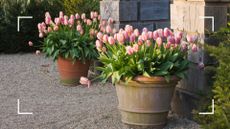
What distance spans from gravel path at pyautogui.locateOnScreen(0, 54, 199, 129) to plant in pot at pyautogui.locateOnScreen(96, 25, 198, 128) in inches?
10.8

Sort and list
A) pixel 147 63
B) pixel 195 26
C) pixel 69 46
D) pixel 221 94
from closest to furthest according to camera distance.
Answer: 1. pixel 221 94
2. pixel 147 63
3. pixel 195 26
4. pixel 69 46

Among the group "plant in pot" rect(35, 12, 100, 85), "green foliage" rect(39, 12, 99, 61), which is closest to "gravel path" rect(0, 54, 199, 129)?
"plant in pot" rect(35, 12, 100, 85)

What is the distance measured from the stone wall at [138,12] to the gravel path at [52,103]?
3.34 feet

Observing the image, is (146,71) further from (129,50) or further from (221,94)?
(221,94)

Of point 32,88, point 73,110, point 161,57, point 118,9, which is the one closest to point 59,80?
point 32,88

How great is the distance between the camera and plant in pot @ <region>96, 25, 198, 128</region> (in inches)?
197

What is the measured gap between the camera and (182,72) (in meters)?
5.09

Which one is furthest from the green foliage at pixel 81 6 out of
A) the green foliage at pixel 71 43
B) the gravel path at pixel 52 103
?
the green foliage at pixel 71 43

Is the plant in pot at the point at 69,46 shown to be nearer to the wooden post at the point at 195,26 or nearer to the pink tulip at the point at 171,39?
the wooden post at the point at 195,26

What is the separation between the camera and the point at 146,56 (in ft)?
16.5

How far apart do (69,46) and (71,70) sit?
1.19 feet

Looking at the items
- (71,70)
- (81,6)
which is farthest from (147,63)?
(81,6)

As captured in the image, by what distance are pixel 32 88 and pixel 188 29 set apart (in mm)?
2813

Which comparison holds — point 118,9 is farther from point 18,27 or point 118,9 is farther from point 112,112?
point 18,27
